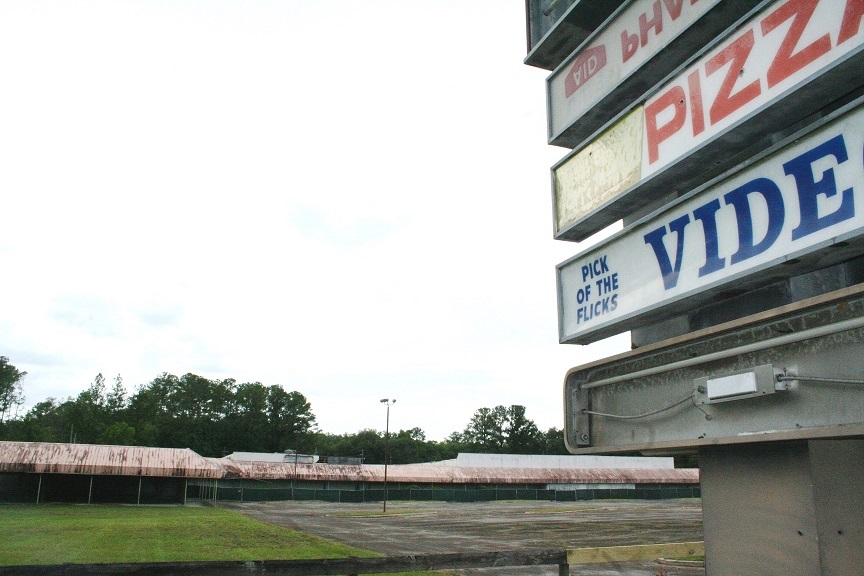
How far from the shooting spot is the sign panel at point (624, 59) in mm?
4363

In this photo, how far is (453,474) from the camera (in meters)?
66.8

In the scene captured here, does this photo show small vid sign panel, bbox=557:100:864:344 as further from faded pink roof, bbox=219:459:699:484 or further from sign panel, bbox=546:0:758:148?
faded pink roof, bbox=219:459:699:484

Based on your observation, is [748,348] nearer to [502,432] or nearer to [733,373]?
[733,373]

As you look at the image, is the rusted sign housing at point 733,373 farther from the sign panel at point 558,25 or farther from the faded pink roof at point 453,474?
the faded pink roof at point 453,474

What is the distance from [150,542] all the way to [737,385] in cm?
2225

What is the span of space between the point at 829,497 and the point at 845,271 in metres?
1.17

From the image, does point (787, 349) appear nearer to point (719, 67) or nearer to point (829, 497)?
point (829, 497)

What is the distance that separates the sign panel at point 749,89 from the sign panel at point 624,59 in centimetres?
35

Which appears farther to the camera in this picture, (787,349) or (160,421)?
(160,421)

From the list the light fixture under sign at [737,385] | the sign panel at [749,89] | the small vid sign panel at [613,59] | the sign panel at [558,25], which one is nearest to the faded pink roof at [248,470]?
the sign panel at [558,25]

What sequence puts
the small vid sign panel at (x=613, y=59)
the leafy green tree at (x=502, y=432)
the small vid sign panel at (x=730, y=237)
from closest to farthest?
1. the small vid sign panel at (x=730, y=237)
2. the small vid sign panel at (x=613, y=59)
3. the leafy green tree at (x=502, y=432)

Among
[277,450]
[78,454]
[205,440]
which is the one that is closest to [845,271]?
[78,454]

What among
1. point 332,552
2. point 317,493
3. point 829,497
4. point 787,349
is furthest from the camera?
point 317,493

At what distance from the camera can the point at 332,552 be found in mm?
17750
